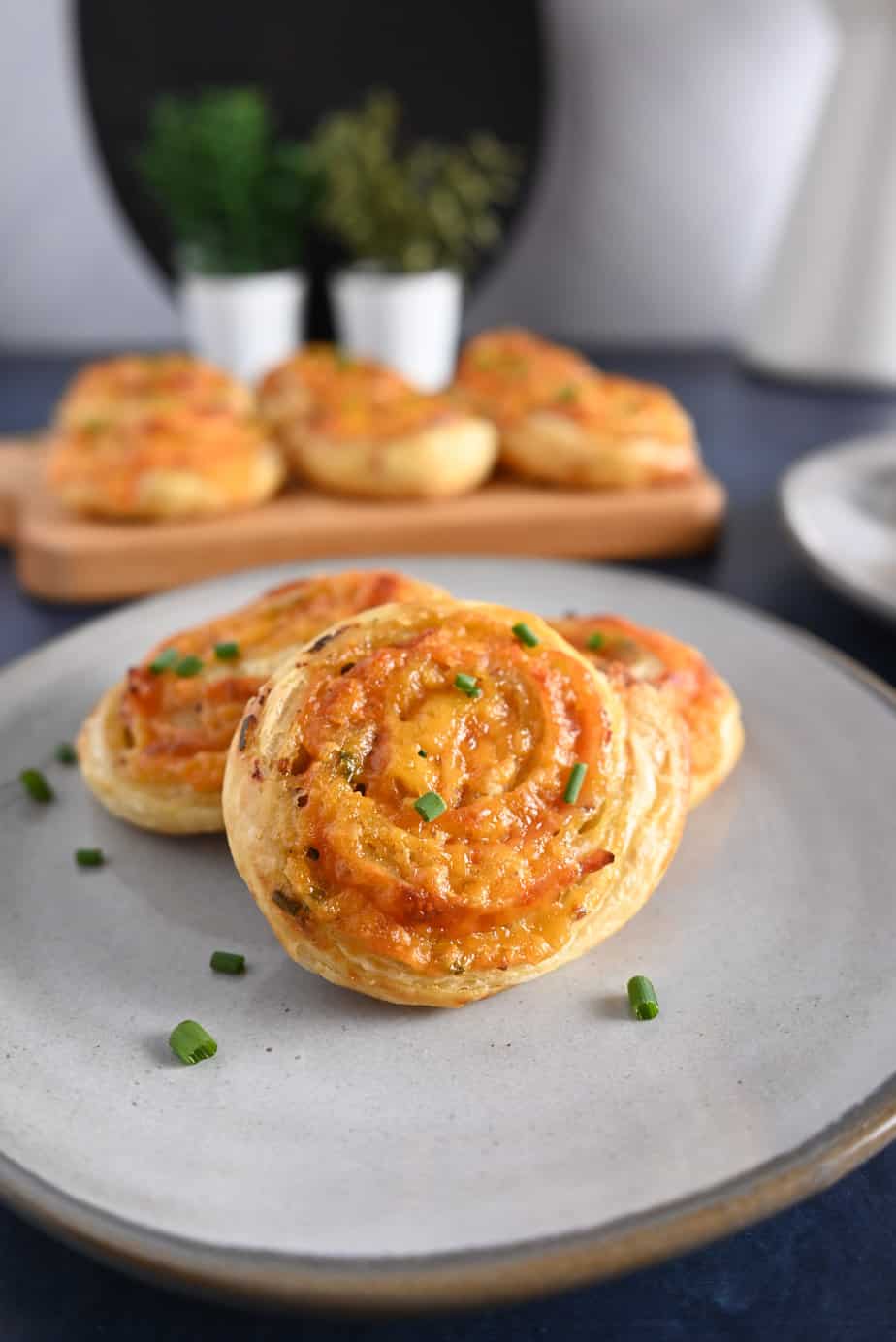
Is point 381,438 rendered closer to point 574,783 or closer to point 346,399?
point 346,399

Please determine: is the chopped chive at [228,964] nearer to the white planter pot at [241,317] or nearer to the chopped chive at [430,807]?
the chopped chive at [430,807]

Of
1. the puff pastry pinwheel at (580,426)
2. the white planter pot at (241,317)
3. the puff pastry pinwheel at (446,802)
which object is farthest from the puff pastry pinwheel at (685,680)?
the white planter pot at (241,317)

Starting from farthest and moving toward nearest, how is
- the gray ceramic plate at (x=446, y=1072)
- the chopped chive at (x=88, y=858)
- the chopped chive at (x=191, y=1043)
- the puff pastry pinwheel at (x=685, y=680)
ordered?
the puff pastry pinwheel at (x=685, y=680), the chopped chive at (x=88, y=858), the chopped chive at (x=191, y=1043), the gray ceramic plate at (x=446, y=1072)

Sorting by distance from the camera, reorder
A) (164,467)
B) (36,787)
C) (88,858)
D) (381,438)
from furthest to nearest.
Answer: (381,438) → (164,467) → (36,787) → (88,858)

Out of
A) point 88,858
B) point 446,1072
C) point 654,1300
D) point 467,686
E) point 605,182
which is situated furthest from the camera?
point 605,182

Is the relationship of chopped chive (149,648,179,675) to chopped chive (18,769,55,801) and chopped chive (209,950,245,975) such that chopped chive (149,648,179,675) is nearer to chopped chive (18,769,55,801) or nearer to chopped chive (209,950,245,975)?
chopped chive (18,769,55,801)

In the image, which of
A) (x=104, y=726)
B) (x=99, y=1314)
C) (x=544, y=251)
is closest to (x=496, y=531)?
(x=104, y=726)

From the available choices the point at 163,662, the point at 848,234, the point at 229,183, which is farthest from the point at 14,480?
the point at 848,234
